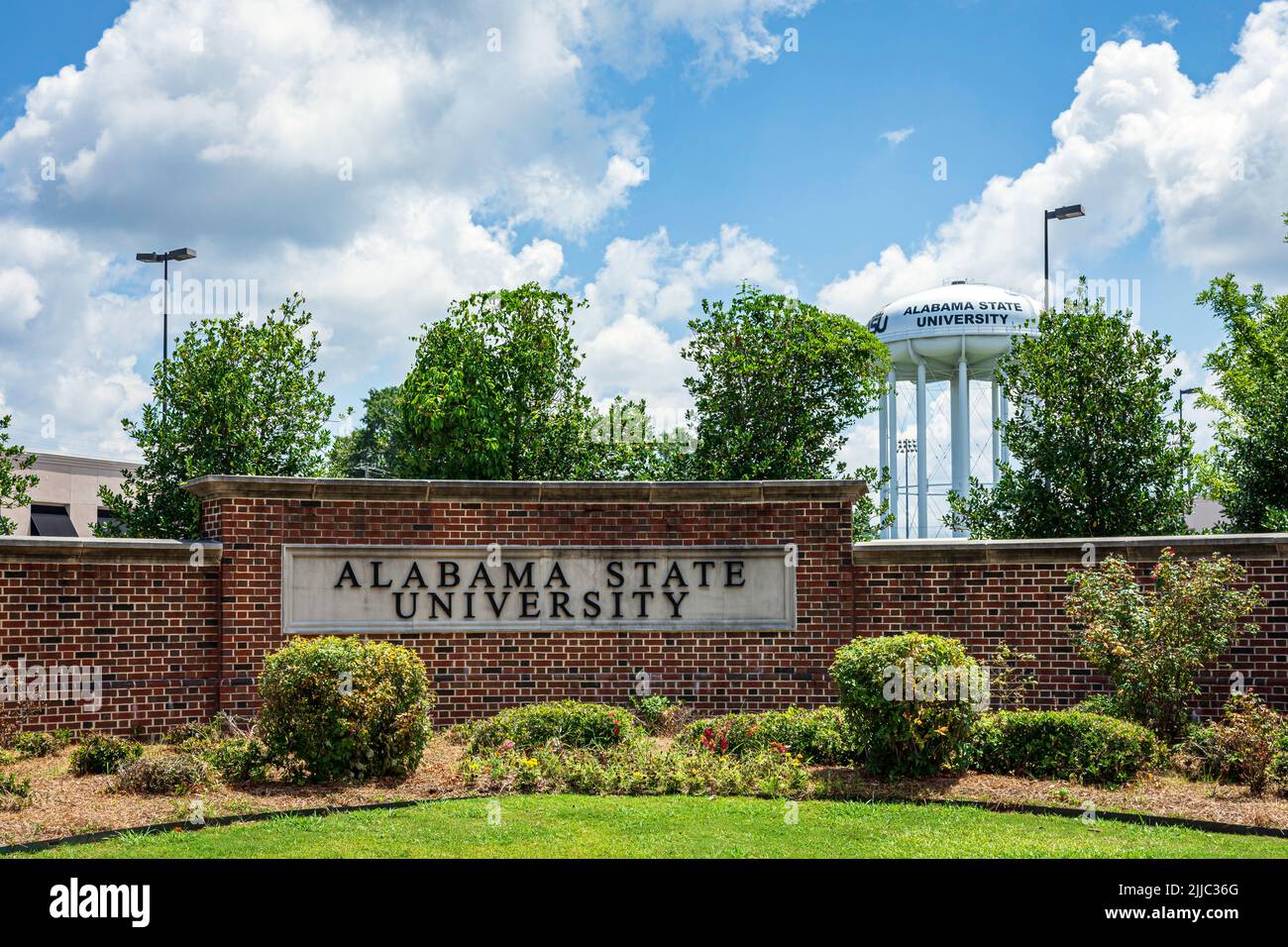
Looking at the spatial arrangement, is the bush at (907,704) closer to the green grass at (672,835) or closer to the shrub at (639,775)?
the shrub at (639,775)

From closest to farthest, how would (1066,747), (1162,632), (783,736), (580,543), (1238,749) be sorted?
(1238,749)
(1066,747)
(783,736)
(1162,632)
(580,543)

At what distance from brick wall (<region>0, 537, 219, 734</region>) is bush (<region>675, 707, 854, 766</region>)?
5.17 metres

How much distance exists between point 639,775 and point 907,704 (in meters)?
2.27

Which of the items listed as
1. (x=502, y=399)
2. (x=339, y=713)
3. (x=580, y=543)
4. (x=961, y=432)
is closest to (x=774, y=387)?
(x=502, y=399)

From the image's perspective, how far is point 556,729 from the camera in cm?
1064

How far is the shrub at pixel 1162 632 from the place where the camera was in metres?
10.9

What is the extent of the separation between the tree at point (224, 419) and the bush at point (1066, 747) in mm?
13439

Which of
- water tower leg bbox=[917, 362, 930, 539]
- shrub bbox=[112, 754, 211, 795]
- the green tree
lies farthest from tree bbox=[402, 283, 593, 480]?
water tower leg bbox=[917, 362, 930, 539]

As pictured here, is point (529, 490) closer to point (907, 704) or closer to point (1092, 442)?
point (907, 704)

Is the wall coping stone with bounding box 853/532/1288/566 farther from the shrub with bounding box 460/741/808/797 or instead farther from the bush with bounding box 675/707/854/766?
the shrub with bounding box 460/741/808/797

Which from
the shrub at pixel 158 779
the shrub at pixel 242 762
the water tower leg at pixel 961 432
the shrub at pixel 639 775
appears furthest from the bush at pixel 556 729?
the water tower leg at pixel 961 432

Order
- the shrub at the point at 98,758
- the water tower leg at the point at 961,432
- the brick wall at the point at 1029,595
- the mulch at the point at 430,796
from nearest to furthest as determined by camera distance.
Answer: the mulch at the point at 430,796 < the shrub at the point at 98,758 < the brick wall at the point at 1029,595 < the water tower leg at the point at 961,432

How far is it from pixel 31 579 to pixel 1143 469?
15258 mm

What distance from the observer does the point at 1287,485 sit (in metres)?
17.9
